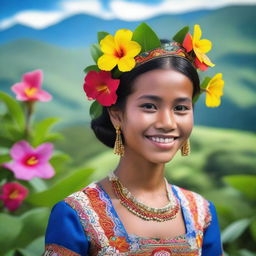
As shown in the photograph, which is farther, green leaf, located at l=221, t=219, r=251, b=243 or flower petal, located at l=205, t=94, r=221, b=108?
green leaf, located at l=221, t=219, r=251, b=243

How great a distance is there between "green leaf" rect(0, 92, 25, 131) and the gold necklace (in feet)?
3.25

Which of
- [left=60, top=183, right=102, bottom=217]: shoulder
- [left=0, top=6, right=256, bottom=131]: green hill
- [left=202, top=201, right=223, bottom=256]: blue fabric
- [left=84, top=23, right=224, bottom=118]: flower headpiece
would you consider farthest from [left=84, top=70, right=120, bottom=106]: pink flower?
[left=0, top=6, right=256, bottom=131]: green hill

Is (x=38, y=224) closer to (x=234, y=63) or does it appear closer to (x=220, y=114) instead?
(x=220, y=114)

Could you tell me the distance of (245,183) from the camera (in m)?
2.44

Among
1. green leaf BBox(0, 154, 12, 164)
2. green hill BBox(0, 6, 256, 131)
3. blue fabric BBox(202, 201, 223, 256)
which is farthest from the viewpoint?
green hill BBox(0, 6, 256, 131)

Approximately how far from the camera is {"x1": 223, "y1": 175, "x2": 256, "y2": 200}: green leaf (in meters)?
2.42

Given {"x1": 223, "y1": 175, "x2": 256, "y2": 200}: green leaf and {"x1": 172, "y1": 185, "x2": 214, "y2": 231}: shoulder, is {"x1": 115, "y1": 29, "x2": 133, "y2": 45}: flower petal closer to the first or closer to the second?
{"x1": 172, "y1": 185, "x2": 214, "y2": 231}: shoulder

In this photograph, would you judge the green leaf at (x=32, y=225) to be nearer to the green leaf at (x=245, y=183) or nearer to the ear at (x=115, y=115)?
the ear at (x=115, y=115)

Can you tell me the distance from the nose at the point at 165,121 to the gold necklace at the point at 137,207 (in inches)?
7.9

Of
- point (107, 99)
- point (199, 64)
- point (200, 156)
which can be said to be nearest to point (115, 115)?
point (107, 99)

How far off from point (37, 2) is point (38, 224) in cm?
159

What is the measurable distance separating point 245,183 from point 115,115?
1228 millimetres

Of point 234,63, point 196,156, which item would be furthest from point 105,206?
point 234,63

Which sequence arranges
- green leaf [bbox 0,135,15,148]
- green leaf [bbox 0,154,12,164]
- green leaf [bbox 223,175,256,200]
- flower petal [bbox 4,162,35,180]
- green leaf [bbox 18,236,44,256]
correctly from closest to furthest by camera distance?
1. green leaf [bbox 18,236,44,256]
2. flower petal [bbox 4,162,35,180]
3. green leaf [bbox 0,154,12,164]
4. green leaf [bbox 0,135,15,148]
5. green leaf [bbox 223,175,256,200]
